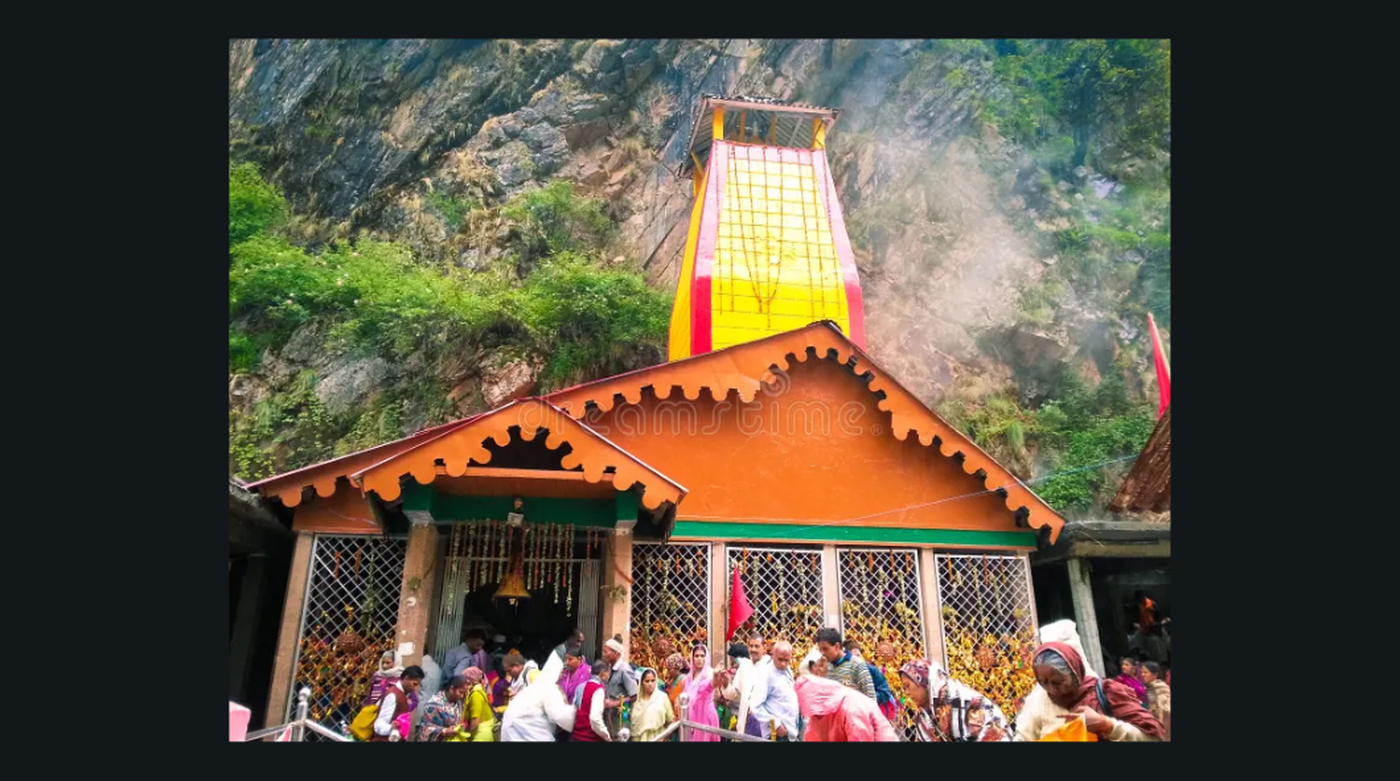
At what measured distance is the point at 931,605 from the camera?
944 centimetres

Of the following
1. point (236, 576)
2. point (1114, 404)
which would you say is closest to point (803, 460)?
point (236, 576)

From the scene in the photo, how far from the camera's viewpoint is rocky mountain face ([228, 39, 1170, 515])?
2336 centimetres

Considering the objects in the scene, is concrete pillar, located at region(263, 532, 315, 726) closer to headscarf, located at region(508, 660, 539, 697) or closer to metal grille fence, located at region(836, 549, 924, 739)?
headscarf, located at region(508, 660, 539, 697)

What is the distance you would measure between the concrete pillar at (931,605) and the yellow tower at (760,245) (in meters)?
3.77

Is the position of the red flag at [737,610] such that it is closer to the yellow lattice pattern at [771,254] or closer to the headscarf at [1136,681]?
the headscarf at [1136,681]

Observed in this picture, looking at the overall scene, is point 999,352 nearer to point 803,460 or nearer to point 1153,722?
point 803,460

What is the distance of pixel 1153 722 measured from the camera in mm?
5168

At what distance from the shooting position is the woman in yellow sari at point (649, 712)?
22.5 ft

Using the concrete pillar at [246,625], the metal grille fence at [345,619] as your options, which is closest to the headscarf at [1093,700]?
the metal grille fence at [345,619]

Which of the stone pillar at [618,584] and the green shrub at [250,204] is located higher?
the green shrub at [250,204]

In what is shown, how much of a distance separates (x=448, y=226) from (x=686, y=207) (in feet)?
23.0

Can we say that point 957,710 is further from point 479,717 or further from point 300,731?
point 300,731

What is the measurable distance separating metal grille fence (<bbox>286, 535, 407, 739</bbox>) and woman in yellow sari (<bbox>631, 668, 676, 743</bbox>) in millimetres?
2906

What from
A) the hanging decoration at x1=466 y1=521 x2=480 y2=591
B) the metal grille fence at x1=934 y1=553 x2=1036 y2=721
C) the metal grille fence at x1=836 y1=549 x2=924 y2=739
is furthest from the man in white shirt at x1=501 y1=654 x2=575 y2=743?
the metal grille fence at x1=934 y1=553 x2=1036 y2=721
